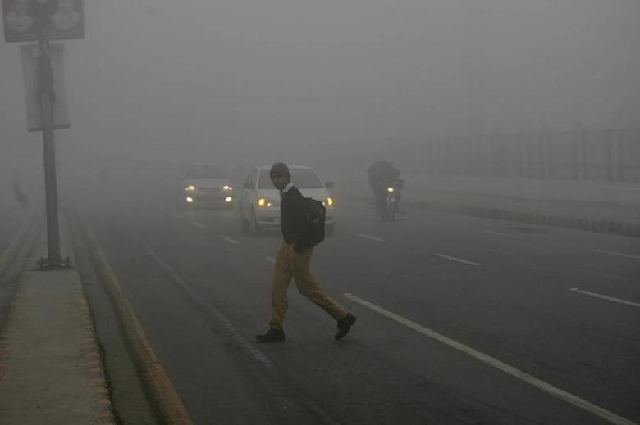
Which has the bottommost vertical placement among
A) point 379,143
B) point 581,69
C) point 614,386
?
point 614,386

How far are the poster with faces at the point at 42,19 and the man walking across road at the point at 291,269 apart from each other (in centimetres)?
728

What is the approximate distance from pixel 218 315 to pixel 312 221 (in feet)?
8.73

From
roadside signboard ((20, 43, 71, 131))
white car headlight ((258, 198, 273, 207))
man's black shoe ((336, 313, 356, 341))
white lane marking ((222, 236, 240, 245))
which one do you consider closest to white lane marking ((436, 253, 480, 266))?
white lane marking ((222, 236, 240, 245))

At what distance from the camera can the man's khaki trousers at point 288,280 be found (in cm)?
988

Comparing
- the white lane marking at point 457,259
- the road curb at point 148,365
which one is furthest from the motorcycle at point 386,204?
the road curb at point 148,365

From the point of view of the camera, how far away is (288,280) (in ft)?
32.7

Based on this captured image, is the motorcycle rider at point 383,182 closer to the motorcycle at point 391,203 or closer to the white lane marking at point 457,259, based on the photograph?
the motorcycle at point 391,203

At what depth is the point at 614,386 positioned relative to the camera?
799 cm

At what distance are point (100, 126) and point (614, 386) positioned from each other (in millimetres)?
157338

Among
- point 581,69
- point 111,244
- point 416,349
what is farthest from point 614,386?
point 581,69

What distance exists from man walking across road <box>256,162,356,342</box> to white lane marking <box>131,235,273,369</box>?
30 cm

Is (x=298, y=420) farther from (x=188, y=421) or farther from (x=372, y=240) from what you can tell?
(x=372, y=240)

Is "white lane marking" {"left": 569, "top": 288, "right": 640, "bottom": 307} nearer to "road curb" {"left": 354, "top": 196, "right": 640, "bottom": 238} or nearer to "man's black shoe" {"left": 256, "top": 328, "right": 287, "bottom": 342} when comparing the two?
"man's black shoe" {"left": 256, "top": 328, "right": 287, "bottom": 342}

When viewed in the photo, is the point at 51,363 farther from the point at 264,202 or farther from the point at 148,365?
the point at 264,202
